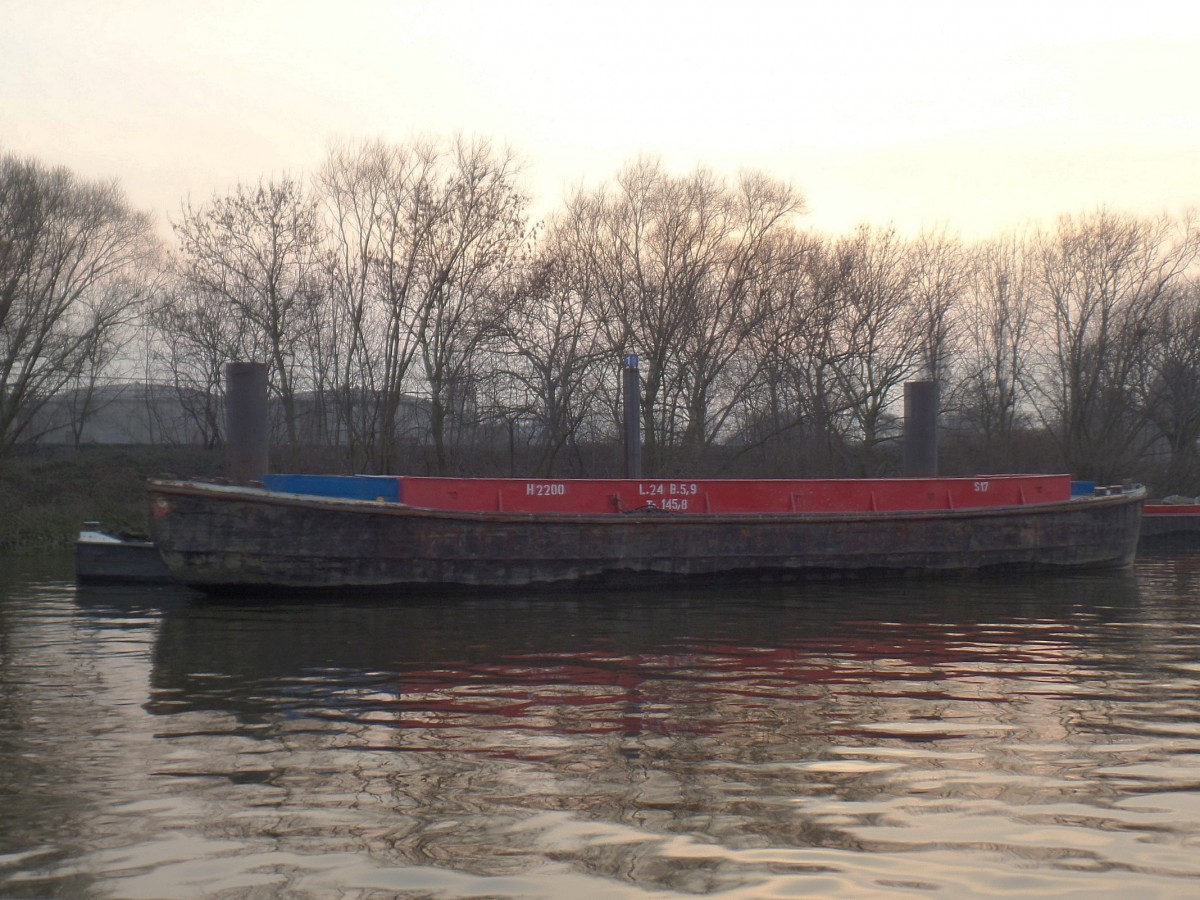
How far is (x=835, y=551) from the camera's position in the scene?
1669 centimetres

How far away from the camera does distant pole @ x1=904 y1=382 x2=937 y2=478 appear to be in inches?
785

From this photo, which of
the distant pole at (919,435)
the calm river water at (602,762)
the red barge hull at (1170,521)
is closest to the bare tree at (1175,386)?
the red barge hull at (1170,521)

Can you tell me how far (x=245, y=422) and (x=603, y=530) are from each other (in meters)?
5.16

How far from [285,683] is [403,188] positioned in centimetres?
1981

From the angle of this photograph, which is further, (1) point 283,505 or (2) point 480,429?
(2) point 480,429

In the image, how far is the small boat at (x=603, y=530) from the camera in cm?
1412

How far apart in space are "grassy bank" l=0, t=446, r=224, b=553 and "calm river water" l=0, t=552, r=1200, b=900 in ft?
53.3

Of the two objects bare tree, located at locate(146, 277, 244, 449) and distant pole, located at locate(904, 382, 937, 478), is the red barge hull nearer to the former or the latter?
distant pole, located at locate(904, 382, 937, 478)

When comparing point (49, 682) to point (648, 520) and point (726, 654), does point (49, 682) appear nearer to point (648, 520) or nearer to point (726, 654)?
point (726, 654)

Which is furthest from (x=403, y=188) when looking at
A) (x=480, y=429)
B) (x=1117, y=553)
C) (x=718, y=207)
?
(x=1117, y=553)

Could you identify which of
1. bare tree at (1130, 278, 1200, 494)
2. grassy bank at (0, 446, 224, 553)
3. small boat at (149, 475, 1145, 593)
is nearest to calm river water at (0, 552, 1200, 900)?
small boat at (149, 475, 1145, 593)

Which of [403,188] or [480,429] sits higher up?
[403,188]

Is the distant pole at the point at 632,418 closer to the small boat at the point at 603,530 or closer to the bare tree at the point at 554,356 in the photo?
the small boat at the point at 603,530

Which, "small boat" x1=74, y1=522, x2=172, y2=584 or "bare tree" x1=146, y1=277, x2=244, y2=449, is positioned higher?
"bare tree" x1=146, y1=277, x2=244, y2=449
